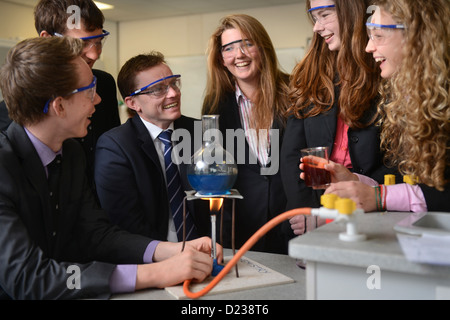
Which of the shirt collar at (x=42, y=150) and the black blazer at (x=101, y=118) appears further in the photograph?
the black blazer at (x=101, y=118)

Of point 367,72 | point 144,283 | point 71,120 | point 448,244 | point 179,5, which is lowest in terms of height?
point 144,283

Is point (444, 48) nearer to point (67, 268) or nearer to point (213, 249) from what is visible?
point (213, 249)

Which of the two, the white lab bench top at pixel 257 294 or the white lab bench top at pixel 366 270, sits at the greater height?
→ the white lab bench top at pixel 366 270

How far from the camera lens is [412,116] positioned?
1579 millimetres

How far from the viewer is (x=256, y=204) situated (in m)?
2.51

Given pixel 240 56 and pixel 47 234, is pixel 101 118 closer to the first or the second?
pixel 240 56

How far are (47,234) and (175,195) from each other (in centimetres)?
70

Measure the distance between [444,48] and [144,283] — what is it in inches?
47.8

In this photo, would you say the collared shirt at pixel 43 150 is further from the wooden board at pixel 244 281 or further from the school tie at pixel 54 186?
the wooden board at pixel 244 281

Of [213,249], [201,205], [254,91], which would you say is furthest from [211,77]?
[213,249]

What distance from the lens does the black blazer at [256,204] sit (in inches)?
98.4

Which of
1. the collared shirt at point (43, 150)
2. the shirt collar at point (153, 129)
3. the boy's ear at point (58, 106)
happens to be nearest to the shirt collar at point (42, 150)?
the collared shirt at point (43, 150)

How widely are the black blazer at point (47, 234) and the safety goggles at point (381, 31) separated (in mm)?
1089

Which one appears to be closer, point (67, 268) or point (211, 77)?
point (67, 268)
